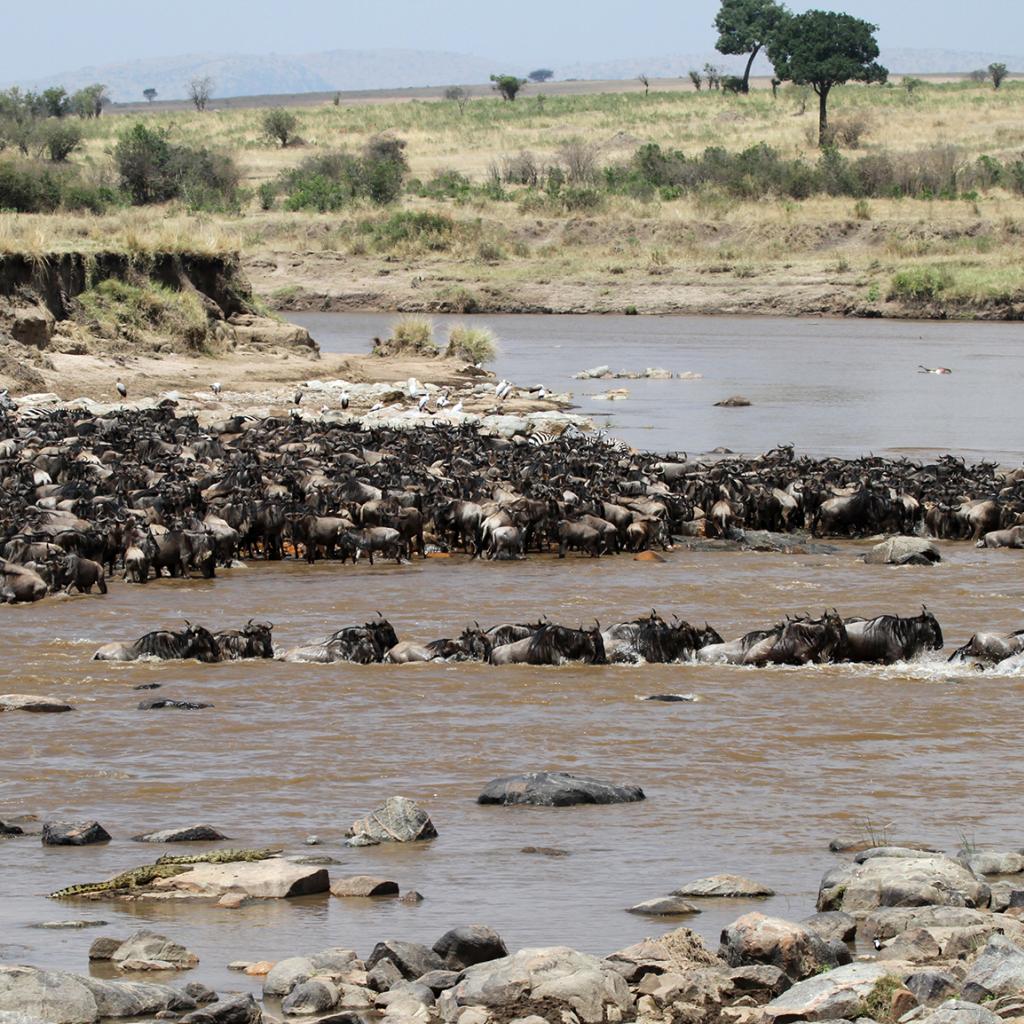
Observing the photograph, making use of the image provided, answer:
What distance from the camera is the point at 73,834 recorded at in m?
7.07

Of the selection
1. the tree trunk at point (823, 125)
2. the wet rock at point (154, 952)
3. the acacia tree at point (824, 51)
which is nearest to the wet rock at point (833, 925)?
the wet rock at point (154, 952)

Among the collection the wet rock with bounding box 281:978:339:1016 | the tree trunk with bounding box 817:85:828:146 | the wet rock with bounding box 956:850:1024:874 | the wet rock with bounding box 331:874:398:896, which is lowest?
the wet rock with bounding box 956:850:1024:874

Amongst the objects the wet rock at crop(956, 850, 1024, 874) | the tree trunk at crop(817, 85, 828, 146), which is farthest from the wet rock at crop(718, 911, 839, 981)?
→ the tree trunk at crop(817, 85, 828, 146)

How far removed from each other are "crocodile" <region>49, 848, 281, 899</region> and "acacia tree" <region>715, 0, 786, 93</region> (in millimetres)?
99380

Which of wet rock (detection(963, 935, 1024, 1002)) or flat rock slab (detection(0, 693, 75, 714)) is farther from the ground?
wet rock (detection(963, 935, 1024, 1002))

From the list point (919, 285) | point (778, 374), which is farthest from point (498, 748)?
point (919, 285)

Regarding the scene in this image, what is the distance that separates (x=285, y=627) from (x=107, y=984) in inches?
293

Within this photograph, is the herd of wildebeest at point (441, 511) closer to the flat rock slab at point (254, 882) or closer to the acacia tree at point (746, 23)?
the flat rock slab at point (254, 882)

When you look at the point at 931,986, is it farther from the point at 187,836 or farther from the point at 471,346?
the point at 471,346

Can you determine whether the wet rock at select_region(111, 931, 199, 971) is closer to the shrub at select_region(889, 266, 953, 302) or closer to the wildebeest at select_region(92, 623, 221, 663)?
the wildebeest at select_region(92, 623, 221, 663)

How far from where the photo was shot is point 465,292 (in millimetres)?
49094

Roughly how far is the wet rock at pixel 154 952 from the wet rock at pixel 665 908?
1.56 metres

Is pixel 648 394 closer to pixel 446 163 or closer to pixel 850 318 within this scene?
pixel 850 318

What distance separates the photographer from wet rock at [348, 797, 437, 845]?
23.6ft
